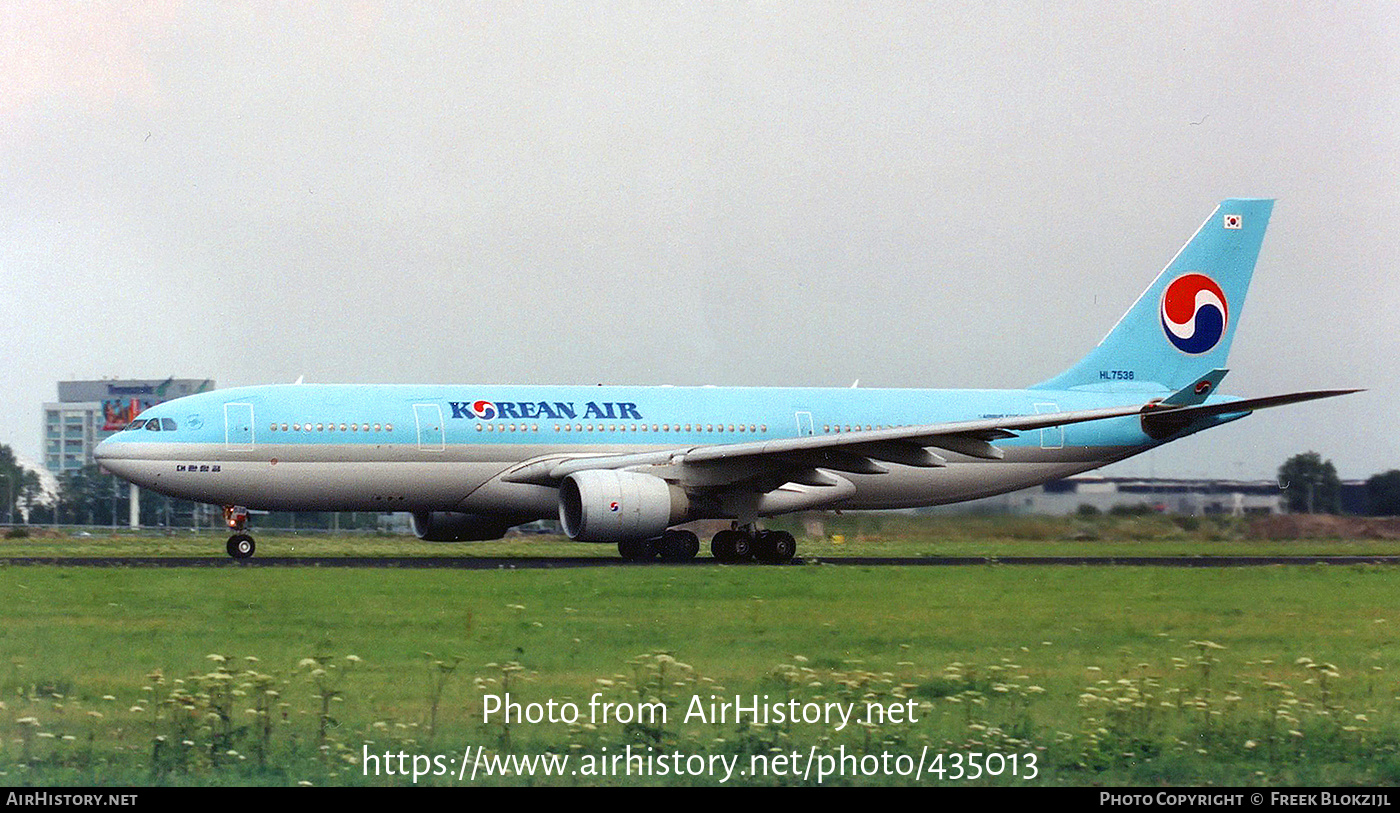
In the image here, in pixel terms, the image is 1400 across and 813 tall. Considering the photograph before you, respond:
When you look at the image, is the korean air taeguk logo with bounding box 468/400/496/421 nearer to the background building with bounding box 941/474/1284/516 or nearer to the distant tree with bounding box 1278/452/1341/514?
the background building with bounding box 941/474/1284/516

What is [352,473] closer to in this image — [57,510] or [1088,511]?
[1088,511]

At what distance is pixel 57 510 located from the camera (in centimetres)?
7181

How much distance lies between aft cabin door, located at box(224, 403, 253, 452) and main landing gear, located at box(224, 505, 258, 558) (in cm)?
131

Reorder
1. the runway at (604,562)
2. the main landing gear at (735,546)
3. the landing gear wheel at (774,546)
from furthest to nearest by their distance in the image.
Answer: the landing gear wheel at (774,546) < the main landing gear at (735,546) < the runway at (604,562)

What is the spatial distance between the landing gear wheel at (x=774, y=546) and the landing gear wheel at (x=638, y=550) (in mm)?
2016

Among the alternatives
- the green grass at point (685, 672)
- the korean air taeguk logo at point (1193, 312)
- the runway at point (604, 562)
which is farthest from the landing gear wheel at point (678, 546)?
the korean air taeguk logo at point (1193, 312)

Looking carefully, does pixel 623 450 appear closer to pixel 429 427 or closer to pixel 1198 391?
pixel 429 427

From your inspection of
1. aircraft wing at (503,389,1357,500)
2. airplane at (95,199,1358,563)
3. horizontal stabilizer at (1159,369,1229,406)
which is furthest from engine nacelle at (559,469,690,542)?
horizontal stabilizer at (1159,369,1229,406)

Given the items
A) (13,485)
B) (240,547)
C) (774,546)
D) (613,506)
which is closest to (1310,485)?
(774,546)

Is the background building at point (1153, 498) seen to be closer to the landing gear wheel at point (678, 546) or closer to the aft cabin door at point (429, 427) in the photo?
the landing gear wheel at point (678, 546)

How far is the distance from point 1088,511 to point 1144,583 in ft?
35.8

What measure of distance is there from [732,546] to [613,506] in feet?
11.6

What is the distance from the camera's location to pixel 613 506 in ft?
86.6

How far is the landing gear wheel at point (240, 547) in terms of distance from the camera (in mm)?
27406
